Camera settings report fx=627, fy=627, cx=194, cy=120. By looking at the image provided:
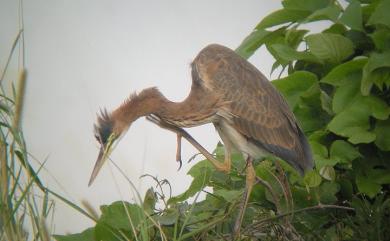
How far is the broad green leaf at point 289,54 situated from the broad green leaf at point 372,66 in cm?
21

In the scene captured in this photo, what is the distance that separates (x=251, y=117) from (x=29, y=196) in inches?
33.5

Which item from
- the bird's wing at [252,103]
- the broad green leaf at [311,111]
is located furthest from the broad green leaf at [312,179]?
the broad green leaf at [311,111]

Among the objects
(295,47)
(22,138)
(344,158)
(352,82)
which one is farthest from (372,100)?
(22,138)

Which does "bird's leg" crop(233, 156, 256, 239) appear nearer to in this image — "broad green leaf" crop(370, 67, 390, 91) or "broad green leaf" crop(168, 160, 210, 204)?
"broad green leaf" crop(168, 160, 210, 204)

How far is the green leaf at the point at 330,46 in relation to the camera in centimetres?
175

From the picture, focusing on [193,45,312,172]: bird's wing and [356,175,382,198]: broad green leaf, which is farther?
[193,45,312,172]: bird's wing

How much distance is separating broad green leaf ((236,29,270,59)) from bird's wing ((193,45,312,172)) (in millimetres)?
92

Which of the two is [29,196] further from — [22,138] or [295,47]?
[295,47]

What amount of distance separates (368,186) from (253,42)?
1.83 feet

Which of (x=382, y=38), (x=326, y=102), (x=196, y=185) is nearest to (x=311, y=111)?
(x=326, y=102)

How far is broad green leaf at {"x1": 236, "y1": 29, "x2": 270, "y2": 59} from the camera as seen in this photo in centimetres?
193

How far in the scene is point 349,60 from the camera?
1.85 meters

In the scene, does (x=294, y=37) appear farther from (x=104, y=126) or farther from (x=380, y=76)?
(x=104, y=126)

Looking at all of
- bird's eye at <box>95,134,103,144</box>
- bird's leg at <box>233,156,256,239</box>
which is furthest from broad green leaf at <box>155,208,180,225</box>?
bird's eye at <box>95,134,103,144</box>
